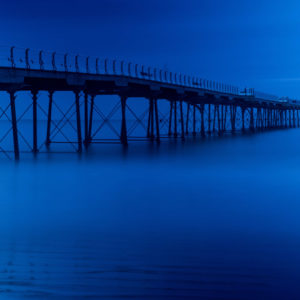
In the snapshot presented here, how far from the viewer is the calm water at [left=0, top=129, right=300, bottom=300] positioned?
6.50m

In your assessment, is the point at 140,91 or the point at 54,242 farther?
the point at 140,91

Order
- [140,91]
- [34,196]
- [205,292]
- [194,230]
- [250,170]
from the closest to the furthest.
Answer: [205,292] → [194,230] → [34,196] → [250,170] → [140,91]

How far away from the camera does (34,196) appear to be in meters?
15.2

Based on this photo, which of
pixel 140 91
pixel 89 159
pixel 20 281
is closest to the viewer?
pixel 20 281

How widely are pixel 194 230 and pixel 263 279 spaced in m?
3.39

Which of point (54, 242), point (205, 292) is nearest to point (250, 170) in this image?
point (54, 242)

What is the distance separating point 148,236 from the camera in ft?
31.4

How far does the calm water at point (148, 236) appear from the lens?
6.50m

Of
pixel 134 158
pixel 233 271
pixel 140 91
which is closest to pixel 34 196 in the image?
pixel 233 271

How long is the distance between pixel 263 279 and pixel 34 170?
628 inches

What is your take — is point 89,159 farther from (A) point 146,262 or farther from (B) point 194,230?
(A) point 146,262

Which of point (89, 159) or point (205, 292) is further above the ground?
point (89, 159)

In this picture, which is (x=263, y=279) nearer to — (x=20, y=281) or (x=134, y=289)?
(x=134, y=289)

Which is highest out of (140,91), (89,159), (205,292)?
(140,91)
